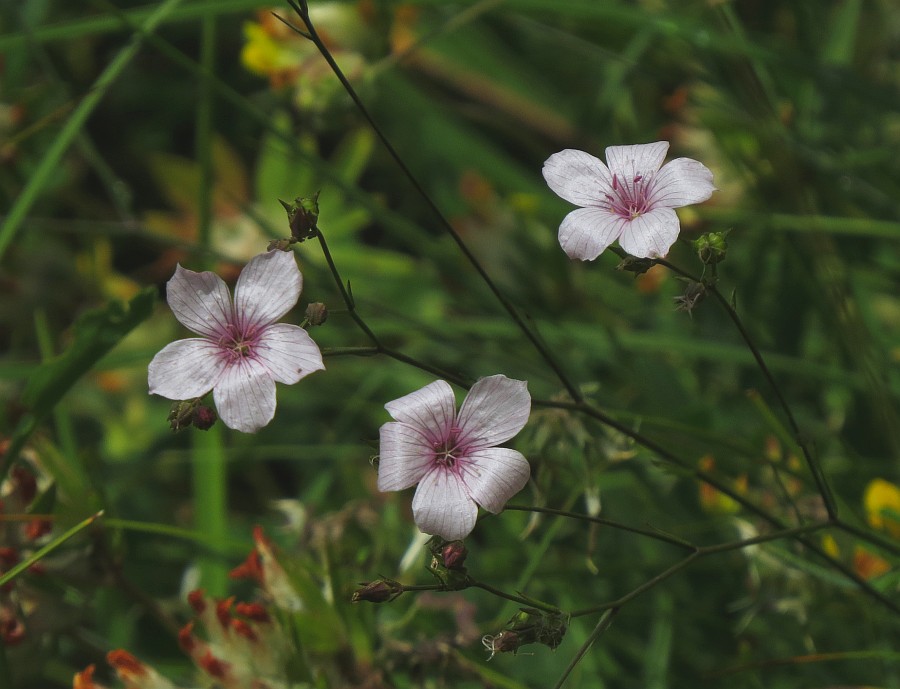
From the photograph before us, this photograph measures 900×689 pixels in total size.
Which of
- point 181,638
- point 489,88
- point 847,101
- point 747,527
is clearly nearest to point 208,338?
Answer: point 181,638

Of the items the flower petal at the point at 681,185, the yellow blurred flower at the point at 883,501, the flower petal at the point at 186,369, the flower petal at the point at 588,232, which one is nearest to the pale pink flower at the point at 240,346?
the flower petal at the point at 186,369

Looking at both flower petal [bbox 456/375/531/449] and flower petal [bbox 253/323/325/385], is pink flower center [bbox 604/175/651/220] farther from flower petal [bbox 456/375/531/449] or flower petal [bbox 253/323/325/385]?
flower petal [bbox 253/323/325/385]

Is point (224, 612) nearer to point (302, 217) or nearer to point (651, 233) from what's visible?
point (302, 217)

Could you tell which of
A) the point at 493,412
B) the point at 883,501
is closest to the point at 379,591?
the point at 493,412

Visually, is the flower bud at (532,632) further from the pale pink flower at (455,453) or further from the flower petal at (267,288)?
the flower petal at (267,288)

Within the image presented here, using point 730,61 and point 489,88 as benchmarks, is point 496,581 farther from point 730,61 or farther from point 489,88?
point 489,88
